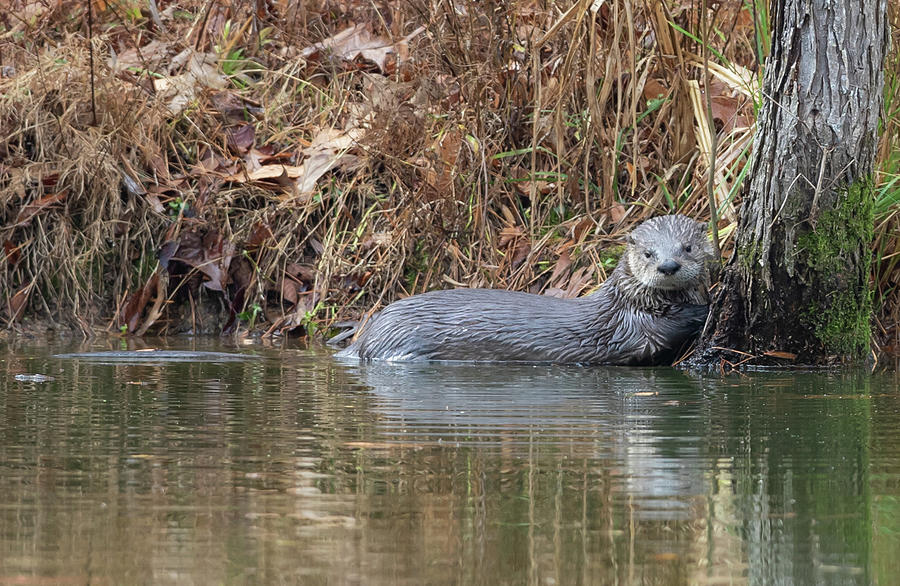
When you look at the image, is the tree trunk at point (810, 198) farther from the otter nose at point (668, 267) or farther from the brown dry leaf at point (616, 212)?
the brown dry leaf at point (616, 212)

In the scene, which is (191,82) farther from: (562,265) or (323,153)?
(562,265)

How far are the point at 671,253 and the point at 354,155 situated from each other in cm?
307

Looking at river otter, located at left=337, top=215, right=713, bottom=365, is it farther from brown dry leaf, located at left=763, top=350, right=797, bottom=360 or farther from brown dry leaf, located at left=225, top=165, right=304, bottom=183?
brown dry leaf, located at left=225, top=165, right=304, bottom=183

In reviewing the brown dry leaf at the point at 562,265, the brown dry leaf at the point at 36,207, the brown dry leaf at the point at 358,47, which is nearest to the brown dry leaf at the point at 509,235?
the brown dry leaf at the point at 562,265

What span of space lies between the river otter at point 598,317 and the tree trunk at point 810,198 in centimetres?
38

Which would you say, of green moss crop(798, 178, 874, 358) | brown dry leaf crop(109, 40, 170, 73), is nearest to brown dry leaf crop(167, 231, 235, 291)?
brown dry leaf crop(109, 40, 170, 73)

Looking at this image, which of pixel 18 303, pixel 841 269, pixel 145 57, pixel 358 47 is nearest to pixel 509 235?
pixel 841 269

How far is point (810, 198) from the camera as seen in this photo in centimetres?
573

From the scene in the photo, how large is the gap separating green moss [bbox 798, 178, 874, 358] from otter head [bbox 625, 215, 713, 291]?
0.64 m

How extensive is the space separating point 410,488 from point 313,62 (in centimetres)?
724

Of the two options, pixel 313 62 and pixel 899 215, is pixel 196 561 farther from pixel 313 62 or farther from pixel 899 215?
pixel 313 62

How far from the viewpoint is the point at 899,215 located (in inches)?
253

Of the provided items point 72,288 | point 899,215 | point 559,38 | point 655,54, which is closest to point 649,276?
point 899,215

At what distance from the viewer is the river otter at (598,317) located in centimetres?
633
